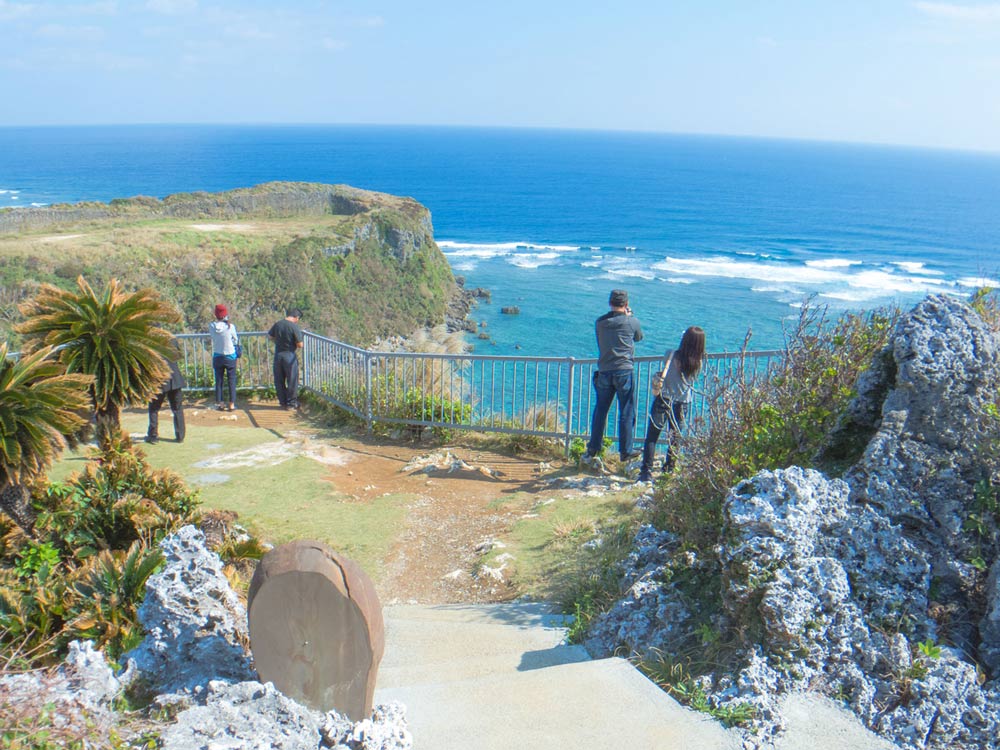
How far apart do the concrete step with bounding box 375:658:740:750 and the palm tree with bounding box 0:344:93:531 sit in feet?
11.5

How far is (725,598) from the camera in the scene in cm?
428

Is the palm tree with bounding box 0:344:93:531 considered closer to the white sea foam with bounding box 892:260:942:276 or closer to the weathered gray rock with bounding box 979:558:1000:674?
the weathered gray rock with bounding box 979:558:1000:674

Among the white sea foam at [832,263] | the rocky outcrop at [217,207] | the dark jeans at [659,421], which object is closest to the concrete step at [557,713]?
the dark jeans at [659,421]

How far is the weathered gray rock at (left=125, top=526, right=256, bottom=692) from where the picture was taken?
4.43 m

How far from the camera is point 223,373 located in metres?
12.5

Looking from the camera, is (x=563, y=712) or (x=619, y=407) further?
(x=619, y=407)

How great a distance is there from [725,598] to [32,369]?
5283 millimetres

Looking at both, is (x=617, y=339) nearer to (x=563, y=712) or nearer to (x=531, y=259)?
(x=563, y=712)

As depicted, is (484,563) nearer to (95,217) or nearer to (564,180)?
Answer: (95,217)

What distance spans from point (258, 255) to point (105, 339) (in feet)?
132

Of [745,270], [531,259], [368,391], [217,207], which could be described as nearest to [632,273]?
[745,270]

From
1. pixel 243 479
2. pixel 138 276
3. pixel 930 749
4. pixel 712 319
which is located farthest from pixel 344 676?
pixel 712 319

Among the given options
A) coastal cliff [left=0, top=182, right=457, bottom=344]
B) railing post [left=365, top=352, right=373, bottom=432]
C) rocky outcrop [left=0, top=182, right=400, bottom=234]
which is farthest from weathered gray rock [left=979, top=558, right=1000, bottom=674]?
rocky outcrop [left=0, top=182, right=400, bottom=234]

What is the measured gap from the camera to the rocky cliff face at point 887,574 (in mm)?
3768
